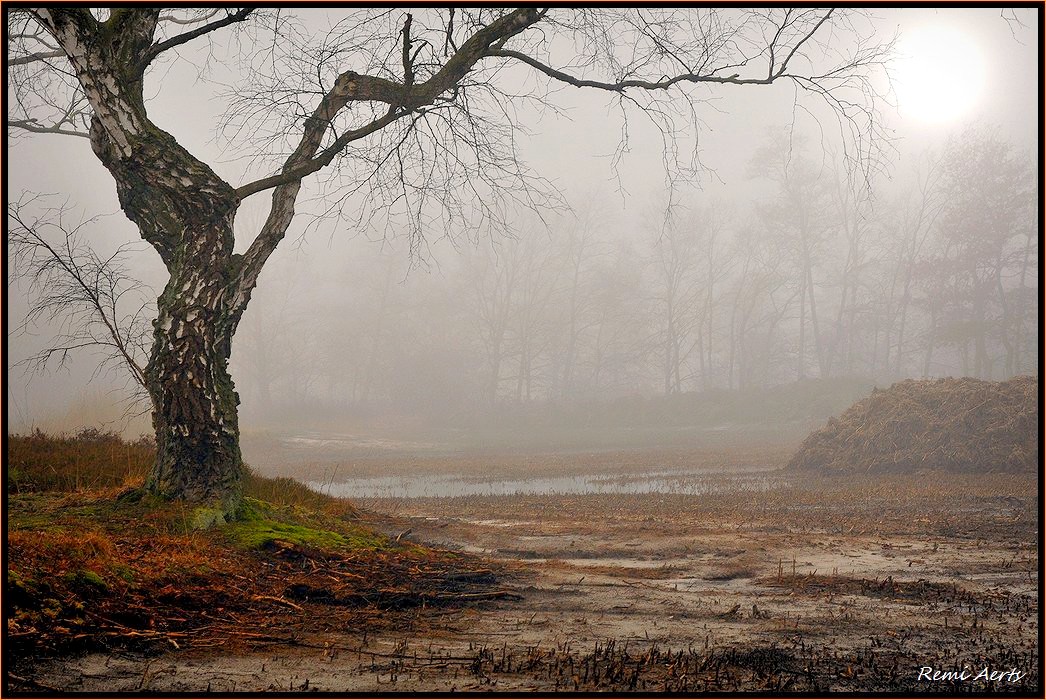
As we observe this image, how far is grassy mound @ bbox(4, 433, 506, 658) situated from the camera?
4.04 m

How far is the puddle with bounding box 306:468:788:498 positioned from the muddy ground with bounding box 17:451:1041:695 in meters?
5.71

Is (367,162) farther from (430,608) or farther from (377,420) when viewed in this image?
(377,420)

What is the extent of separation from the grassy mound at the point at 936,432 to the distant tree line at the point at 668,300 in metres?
25.1

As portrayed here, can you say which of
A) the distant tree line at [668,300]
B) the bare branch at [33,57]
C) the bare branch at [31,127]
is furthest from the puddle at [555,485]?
the distant tree line at [668,300]

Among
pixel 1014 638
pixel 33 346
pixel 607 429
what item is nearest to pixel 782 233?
pixel 607 429

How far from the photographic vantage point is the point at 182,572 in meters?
5.10

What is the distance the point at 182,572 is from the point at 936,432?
1671 centimetres

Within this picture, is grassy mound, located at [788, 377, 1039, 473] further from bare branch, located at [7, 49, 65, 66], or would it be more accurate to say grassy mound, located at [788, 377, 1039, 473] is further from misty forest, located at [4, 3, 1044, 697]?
bare branch, located at [7, 49, 65, 66]

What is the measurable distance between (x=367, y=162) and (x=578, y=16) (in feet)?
9.05

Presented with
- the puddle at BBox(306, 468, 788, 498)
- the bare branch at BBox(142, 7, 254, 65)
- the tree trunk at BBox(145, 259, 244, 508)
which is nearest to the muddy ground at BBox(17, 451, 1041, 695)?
the tree trunk at BBox(145, 259, 244, 508)

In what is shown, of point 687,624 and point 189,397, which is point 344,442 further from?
point 687,624
